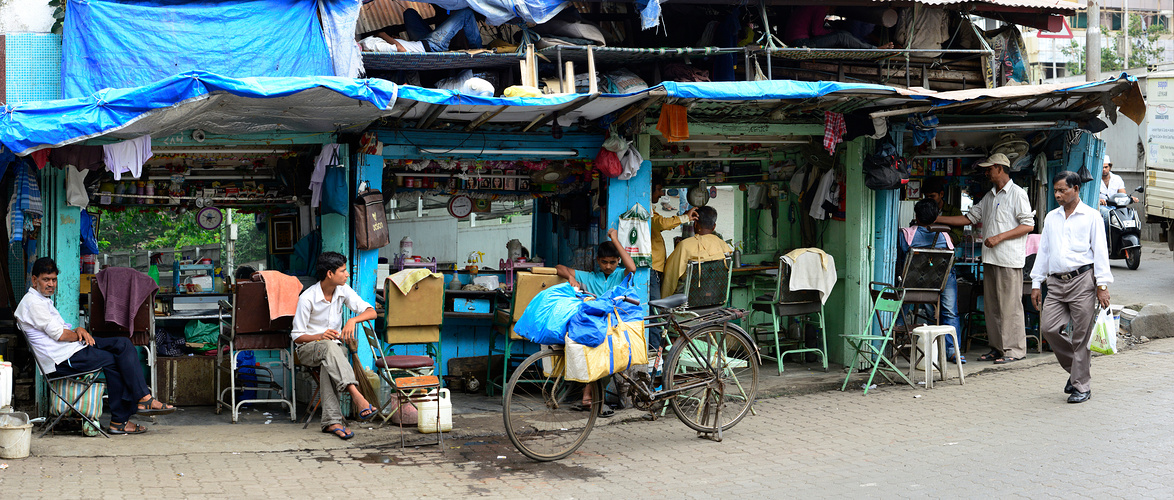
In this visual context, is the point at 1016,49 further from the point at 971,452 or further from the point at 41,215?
the point at 41,215

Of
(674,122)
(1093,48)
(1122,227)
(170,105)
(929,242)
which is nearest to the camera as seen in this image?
(170,105)

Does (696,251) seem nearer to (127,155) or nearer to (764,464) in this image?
(764,464)

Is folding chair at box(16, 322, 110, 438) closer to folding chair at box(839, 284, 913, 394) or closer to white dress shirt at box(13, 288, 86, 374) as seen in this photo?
white dress shirt at box(13, 288, 86, 374)

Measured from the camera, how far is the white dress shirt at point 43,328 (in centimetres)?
644

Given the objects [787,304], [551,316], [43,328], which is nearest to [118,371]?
[43,328]

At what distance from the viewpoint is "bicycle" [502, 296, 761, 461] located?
615cm

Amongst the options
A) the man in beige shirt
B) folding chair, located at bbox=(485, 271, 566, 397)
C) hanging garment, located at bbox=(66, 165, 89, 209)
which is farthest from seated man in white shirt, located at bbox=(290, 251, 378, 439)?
the man in beige shirt

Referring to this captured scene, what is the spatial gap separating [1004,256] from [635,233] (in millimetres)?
3797

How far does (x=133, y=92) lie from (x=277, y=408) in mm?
A: 3152

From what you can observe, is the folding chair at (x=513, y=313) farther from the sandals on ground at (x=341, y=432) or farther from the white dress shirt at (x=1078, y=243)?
the white dress shirt at (x=1078, y=243)

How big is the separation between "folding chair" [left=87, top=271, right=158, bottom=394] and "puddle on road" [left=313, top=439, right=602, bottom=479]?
200 centimetres

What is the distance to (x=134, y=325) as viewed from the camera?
7.11m

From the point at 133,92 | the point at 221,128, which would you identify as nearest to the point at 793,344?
the point at 221,128

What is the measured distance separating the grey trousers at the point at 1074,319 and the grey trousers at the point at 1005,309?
162 centimetres
